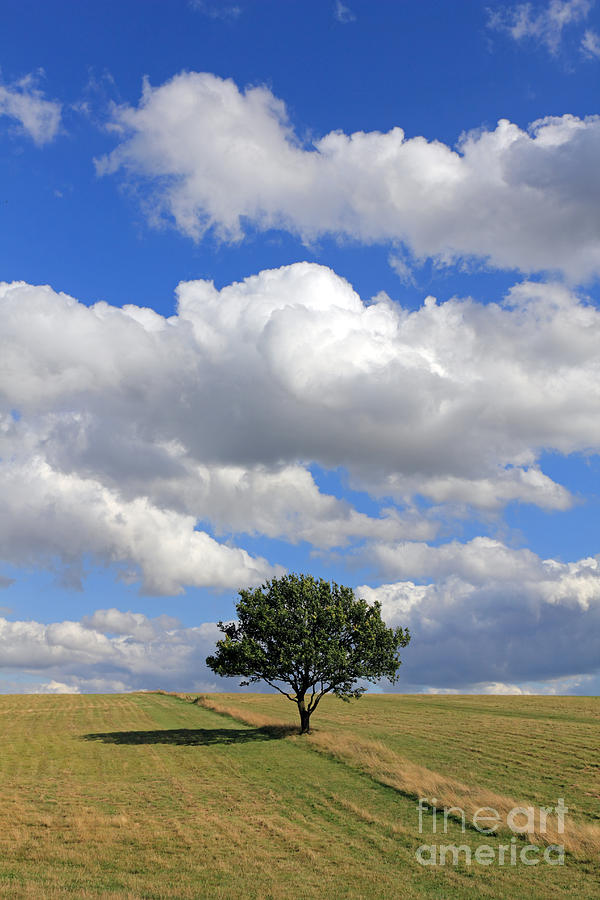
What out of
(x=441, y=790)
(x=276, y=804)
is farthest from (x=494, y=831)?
(x=276, y=804)

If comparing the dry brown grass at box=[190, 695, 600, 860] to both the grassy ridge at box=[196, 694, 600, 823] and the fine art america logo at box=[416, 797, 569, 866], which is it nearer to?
the fine art america logo at box=[416, 797, 569, 866]

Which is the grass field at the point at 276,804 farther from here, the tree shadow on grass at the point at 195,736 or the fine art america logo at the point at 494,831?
the fine art america logo at the point at 494,831

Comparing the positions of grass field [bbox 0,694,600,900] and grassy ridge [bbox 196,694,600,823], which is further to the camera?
grassy ridge [bbox 196,694,600,823]

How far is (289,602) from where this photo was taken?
6619 cm

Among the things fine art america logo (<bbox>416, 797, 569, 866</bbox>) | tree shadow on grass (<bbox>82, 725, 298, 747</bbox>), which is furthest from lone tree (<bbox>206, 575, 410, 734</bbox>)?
fine art america logo (<bbox>416, 797, 569, 866</bbox>)

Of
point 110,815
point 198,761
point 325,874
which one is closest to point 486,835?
point 325,874

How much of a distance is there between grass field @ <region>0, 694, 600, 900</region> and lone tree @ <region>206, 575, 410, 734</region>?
554 centimetres

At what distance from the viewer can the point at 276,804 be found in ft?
121

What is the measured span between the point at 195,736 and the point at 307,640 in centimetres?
1583

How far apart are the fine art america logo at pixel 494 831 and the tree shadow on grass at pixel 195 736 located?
29.8 m

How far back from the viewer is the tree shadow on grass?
61.8 m

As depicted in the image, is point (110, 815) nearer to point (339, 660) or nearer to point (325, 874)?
point (325, 874)

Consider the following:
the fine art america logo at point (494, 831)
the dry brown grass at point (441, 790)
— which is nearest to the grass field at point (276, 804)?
the dry brown grass at point (441, 790)

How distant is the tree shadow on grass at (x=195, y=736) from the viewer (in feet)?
203
